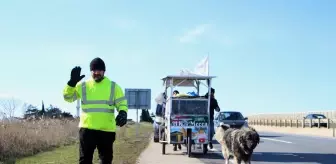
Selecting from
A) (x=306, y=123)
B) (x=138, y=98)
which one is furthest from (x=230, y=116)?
(x=306, y=123)

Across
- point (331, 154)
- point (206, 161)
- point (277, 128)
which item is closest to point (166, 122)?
point (206, 161)

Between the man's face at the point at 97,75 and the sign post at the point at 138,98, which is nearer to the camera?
the man's face at the point at 97,75

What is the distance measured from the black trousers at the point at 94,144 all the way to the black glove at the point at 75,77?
0.80 m

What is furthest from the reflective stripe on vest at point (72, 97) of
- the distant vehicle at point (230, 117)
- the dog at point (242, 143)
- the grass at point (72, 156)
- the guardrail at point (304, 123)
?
the guardrail at point (304, 123)

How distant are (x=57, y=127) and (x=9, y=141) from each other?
712 cm

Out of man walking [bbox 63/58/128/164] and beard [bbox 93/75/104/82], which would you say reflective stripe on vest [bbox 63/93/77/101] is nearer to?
man walking [bbox 63/58/128/164]

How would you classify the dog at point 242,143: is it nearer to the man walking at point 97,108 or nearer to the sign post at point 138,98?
the man walking at point 97,108

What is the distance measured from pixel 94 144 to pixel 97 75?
3.81 ft

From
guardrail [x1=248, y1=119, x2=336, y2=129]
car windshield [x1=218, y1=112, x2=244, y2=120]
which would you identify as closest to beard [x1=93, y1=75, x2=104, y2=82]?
car windshield [x1=218, y1=112, x2=244, y2=120]

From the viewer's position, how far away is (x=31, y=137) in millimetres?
22109

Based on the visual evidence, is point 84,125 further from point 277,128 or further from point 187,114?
point 277,128

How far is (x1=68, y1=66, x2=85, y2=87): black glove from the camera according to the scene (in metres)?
8.43

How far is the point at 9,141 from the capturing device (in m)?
19.9

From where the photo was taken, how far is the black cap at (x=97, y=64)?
8406mm
